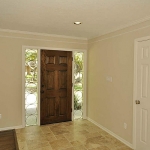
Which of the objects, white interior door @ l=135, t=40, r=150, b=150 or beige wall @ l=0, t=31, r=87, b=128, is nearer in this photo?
white interior door @ l=135, t=40, r=150, b=150

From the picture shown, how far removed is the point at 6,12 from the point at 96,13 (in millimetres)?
1526

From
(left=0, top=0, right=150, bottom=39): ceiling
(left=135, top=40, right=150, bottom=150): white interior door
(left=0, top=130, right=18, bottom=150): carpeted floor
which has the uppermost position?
(left=0, top=0, right=150, bottom=39): ceiling

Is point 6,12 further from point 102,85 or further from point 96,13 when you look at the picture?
point 102,85

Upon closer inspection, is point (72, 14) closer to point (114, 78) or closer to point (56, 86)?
point (114, 78)

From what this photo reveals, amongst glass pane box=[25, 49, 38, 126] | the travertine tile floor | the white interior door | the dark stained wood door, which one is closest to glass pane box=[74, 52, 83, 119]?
the dark stained wood door

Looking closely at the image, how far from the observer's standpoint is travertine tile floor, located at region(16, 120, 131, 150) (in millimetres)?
3062

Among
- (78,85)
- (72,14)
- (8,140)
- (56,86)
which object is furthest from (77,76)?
(8,140)

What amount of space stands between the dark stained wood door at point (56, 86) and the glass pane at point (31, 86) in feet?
0.62

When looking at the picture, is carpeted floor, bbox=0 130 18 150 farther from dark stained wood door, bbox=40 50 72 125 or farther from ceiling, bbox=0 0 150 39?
ceiling, bbox=0 0 150 39

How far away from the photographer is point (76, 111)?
477 centimetres

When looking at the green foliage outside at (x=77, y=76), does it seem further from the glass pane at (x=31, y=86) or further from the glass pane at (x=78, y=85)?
the glass pane at (x=31, y=86)

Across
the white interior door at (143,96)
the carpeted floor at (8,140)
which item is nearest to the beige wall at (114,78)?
the white interior door at (143,96)

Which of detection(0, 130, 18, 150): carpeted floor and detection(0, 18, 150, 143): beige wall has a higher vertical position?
detection(0, 18, 150, 143): beige wall

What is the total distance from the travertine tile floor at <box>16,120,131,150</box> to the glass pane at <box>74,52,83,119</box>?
599mm
